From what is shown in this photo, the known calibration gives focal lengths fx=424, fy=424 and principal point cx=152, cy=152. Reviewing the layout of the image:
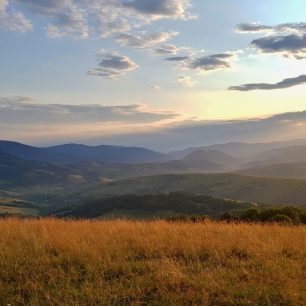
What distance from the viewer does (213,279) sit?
7836 millimetres

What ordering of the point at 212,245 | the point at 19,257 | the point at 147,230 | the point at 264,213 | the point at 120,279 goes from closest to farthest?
1. the point at 120,279
2. the point at 19,257
3. the point at 212,245
4. the point at 147,230
5. the point at 264,213

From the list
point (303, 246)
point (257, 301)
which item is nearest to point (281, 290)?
point (257, 301)

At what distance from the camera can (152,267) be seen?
884cm

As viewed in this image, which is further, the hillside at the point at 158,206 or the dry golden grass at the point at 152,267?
the hillside at the point at 158,206

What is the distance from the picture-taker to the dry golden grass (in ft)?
23.6

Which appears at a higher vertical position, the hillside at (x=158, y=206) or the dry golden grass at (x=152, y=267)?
the dry golden grass at (x=152, y=267)

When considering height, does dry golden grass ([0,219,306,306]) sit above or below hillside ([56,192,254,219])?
above

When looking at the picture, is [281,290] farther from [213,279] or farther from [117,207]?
[117,207]

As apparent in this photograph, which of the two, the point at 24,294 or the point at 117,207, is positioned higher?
the point at 24,294

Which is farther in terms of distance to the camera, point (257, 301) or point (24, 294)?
point (24, 294)

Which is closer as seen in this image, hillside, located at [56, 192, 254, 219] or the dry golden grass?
the dry golden grass

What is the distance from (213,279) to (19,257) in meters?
4.50

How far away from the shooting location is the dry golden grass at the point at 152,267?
7.21 metres

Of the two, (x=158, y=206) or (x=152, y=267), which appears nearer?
(x=152, y=267)
